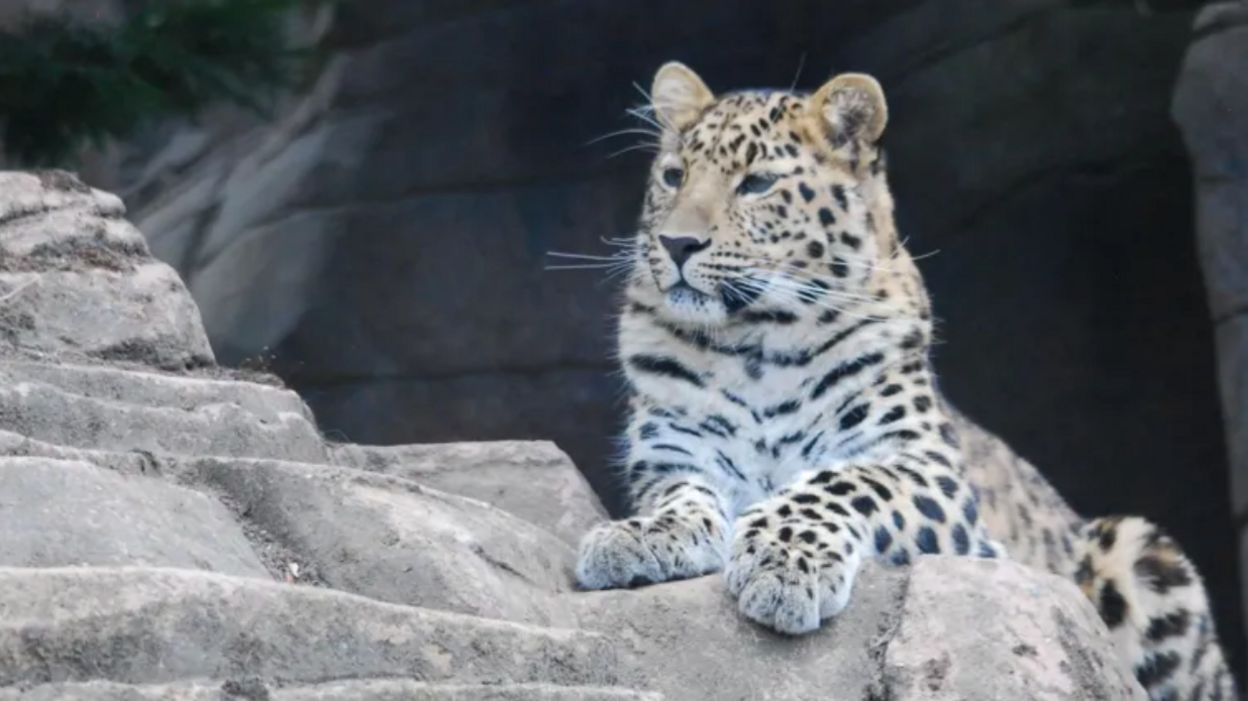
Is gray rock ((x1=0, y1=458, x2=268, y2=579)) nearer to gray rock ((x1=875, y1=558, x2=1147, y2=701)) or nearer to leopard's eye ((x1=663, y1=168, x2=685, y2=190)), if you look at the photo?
gray rock ((x1=875, y1=558, x2=1147, y2=701))

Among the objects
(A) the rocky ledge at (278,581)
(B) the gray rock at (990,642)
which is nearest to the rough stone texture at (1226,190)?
(A) the rocky ledge at (278,581)

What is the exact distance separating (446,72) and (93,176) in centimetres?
194

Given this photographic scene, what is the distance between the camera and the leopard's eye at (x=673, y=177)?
647cm

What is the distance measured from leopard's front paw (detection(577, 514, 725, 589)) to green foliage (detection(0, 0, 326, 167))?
151 inches

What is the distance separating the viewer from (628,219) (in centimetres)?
1035

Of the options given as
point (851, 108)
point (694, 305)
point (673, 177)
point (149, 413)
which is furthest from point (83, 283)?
point (851, 108)

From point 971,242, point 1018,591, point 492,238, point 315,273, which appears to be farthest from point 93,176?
point 1018,591

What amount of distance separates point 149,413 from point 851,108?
8.95 ft

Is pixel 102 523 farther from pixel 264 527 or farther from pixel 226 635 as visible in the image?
pixel 264 527

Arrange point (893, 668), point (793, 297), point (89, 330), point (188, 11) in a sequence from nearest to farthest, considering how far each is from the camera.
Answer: point (893, 668) < point (89, 330) < point (793, 297) < point (188, 11)

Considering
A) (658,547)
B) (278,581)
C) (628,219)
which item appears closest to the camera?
(278,581)

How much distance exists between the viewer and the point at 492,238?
10469 mm

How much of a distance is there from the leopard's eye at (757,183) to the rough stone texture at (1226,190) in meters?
2.75

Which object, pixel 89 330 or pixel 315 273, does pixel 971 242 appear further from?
pixel 89 330
